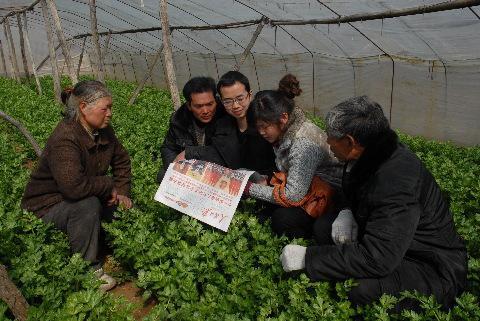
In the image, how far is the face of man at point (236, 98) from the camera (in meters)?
3.48

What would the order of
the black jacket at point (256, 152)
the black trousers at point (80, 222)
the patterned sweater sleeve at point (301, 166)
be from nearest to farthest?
1. the patterned sweater sleeve at point (301, 166)
2. the black trousers at point (80, 222)
3. the black jacket at point (256, 152)

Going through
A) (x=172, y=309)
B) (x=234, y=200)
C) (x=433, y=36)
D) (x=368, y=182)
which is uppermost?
(x=433, y=36)

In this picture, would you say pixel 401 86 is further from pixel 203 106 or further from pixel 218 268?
pixel 218 268

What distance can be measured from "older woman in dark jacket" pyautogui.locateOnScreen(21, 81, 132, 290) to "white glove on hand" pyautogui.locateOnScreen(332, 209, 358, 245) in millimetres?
1937

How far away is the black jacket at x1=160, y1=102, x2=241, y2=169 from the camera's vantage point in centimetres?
379

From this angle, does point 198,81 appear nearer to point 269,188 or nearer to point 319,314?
point 269,188

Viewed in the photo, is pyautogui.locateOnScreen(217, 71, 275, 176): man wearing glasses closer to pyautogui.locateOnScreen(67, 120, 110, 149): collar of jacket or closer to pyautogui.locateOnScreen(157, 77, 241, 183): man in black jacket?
pyautogui.locateOnScreen(157, 77, 241, 183): man in black jacket

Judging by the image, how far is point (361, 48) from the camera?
8.70 meters

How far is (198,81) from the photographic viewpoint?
3.74 metres

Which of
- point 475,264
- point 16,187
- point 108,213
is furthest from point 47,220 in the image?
point 475,264

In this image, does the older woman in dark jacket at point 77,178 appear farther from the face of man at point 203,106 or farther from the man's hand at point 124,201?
the face of man at point 203,106

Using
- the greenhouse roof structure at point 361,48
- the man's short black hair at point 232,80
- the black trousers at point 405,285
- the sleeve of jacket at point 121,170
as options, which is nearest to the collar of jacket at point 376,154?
the black trousers at point 405,285

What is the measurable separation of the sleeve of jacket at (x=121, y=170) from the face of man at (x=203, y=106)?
33.2 inches

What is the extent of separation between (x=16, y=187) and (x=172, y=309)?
2.85 m
